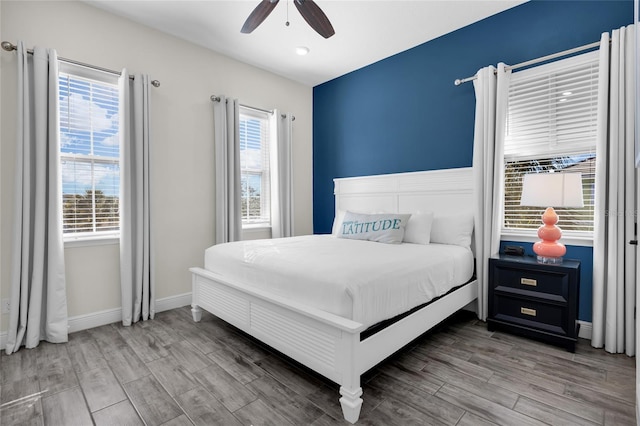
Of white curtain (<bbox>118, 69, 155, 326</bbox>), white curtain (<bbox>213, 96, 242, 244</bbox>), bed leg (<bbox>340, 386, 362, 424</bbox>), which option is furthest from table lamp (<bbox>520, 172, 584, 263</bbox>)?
white curtain (<bbox>118, 69, 155, 326</bbox>)

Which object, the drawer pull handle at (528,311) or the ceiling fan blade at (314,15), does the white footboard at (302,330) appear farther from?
the ceiling fan blade at (314,15)

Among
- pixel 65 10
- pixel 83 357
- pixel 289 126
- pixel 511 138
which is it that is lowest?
pixel 83 357

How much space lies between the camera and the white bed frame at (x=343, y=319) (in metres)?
1.61

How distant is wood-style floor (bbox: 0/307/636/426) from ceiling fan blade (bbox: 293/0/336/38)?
2.40 m

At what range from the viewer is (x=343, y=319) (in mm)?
1649

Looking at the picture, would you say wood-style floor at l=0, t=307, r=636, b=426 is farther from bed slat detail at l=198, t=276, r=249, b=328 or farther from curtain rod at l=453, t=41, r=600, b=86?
curtain rod at l=453, t=41, r=600, b=86

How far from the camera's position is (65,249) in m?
2.66

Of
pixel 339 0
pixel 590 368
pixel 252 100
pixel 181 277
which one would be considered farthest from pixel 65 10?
pixel 590 368

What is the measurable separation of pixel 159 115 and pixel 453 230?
10.1ft

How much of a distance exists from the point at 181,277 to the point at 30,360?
1.34m

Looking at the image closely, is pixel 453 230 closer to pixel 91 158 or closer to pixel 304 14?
pixel 304 14

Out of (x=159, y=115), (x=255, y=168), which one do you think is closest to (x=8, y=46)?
(x=159, y=115)

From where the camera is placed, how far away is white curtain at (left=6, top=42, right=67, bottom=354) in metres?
2.34

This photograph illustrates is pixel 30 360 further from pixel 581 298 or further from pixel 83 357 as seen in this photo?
pixel 581 298
